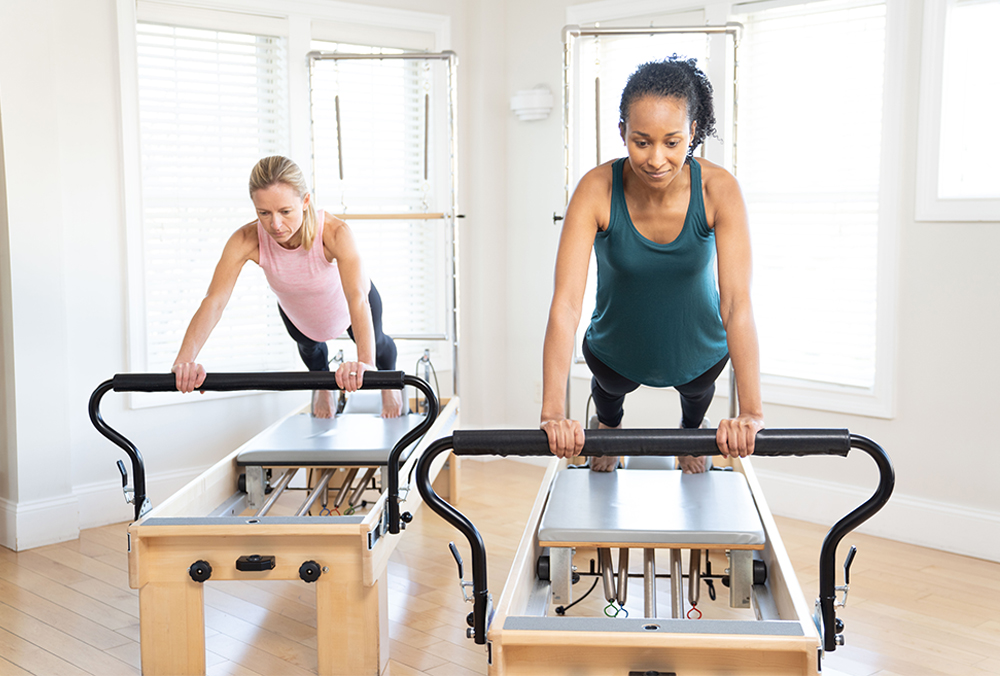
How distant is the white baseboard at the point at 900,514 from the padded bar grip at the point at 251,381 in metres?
2.07

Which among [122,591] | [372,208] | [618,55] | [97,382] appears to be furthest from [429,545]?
[618,55]

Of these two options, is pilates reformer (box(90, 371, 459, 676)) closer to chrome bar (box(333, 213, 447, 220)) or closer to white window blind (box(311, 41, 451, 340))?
chrome bar (box(333, 213, 447, 220))

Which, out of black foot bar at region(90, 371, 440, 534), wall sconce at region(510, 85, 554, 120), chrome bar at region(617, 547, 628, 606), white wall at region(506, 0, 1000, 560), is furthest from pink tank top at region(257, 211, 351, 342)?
white wall at region(506, 0, 1000, 560)

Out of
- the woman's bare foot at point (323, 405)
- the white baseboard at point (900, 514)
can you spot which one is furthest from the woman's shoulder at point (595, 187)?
the white baseboard at point (900, 514)

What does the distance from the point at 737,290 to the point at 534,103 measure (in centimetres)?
279

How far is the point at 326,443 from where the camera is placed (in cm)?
301

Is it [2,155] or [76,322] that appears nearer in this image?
[2,155]

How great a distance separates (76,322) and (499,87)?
2265 millimetres

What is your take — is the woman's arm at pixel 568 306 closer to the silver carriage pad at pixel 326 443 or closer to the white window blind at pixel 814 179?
the silver carriage pad at pixel 326 443

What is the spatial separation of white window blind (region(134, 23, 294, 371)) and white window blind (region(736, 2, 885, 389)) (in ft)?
6.74

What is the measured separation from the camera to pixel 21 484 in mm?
3428

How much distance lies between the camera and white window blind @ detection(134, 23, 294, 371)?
3789 mm

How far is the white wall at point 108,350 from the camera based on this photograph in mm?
3299

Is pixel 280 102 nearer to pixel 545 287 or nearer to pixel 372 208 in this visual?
pixel 372 208
